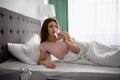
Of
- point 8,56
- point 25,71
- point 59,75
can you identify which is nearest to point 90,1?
point 8,56

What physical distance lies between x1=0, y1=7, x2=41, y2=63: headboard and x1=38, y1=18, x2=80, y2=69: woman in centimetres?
35

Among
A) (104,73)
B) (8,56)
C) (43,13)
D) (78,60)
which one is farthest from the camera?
(43,13)

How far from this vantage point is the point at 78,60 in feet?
4.80

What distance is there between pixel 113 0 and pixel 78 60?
7.54 ft

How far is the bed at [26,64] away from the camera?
1.13m

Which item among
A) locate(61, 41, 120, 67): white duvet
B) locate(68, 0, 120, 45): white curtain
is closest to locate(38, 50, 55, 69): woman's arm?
locate(61, 41, 120, 67): white duvet

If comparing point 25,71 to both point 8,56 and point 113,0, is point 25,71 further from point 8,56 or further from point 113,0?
point 113,0

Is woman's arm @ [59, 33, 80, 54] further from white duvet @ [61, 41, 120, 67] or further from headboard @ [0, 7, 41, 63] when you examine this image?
headboard @ [0, 7, 41, 63]

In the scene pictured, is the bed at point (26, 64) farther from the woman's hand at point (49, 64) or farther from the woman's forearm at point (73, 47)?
the woman's forearm at point (73, 47)

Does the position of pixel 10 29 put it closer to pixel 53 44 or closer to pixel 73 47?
pixel 53 44

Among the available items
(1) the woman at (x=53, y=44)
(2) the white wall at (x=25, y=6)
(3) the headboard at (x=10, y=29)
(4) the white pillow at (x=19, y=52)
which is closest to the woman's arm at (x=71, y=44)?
(1) the woman at (x=53, y=44)

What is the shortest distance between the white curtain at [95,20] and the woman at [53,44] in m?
1.94

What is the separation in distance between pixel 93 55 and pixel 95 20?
6.94 feet

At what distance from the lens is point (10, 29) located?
64.4 inches
